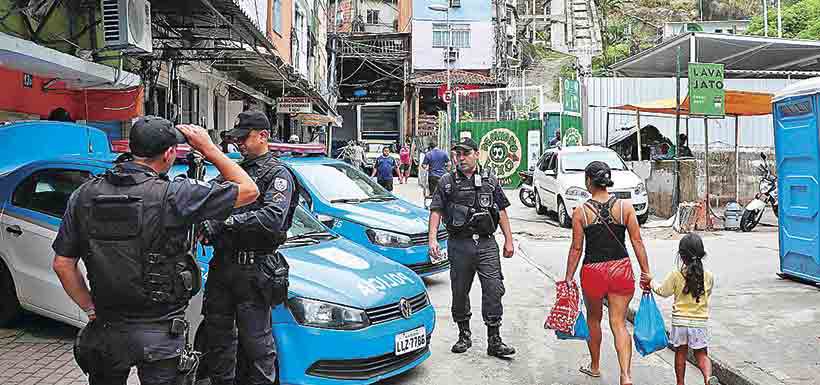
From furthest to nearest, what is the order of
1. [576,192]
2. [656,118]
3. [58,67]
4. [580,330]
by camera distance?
[656,118]
[576,192]
[58,67]
[580,330]

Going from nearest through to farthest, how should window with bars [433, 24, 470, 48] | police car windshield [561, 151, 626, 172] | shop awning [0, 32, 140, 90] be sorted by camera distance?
1. shop awning [0, 32, 140, 90]
2. police car windshield [561, 151, 626, 172]
3. window with bars [433, 24, 470, 48]

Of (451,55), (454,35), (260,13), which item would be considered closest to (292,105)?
(260,13)

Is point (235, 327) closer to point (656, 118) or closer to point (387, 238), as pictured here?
point (387, 238)

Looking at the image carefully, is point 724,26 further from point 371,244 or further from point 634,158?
point 371,244

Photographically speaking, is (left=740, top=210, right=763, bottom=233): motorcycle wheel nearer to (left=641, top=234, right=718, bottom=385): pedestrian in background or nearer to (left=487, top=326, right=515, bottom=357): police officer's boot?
(left=487, top=326, right=515, bottom=357): police officer's boot

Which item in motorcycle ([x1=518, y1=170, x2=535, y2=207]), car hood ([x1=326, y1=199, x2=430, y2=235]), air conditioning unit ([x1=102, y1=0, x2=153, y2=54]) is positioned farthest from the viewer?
motorcycle ([x1=518, y1=170, x2=535, y2=207])

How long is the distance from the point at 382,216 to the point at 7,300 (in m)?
4.06

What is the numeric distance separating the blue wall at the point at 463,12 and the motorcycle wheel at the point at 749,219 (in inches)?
1099

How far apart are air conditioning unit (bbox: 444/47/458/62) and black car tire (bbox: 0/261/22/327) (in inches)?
1341

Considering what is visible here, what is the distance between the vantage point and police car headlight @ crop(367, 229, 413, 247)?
863 centimetres

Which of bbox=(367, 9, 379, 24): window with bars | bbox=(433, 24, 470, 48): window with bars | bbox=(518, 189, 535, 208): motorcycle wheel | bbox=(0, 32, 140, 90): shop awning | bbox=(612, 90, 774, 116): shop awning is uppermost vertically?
bbox=(367, 9, 379, 24): window with bars

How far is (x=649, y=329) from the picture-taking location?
5.35 meters

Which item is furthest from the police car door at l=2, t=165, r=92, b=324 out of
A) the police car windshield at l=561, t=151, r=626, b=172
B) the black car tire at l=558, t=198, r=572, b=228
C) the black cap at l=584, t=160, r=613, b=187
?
the police car windshield at l=561, t=151, r=626, b=172

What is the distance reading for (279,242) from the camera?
4.51m
